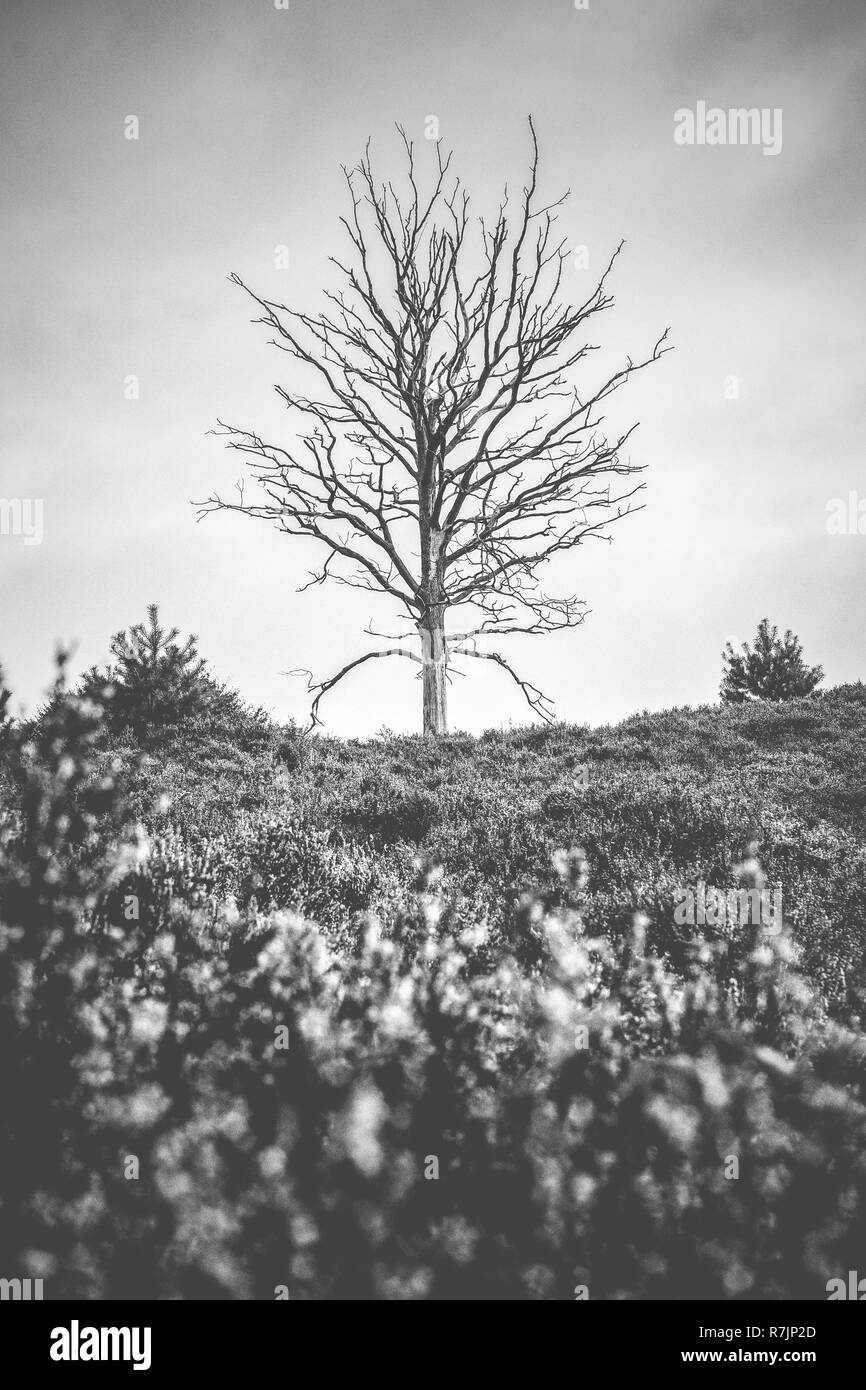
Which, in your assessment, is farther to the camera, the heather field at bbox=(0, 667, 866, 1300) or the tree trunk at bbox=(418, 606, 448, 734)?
the tree trunk at bbox=(418, 606, 448, 734)

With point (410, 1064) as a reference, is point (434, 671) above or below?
above

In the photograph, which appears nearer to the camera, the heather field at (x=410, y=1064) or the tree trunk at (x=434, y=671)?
the heather field at (x=410, y=1064)

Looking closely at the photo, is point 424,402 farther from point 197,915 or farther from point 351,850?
point 197,915

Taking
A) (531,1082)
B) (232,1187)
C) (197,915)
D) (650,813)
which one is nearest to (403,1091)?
(531,1082)

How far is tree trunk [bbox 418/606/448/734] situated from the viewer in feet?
53.7

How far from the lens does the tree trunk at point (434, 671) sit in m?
16.4

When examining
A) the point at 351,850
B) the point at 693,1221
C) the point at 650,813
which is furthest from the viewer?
the point at 650,813

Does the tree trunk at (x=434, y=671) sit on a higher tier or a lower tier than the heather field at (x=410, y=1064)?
higher

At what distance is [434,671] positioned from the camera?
55.1 feet

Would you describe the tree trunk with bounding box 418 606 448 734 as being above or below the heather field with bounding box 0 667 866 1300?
above

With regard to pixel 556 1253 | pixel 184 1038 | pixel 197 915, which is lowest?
pixel 556 1253

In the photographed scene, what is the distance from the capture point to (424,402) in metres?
18.2

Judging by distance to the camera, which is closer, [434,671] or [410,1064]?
[410,1064]

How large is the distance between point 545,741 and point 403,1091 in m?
9.70
